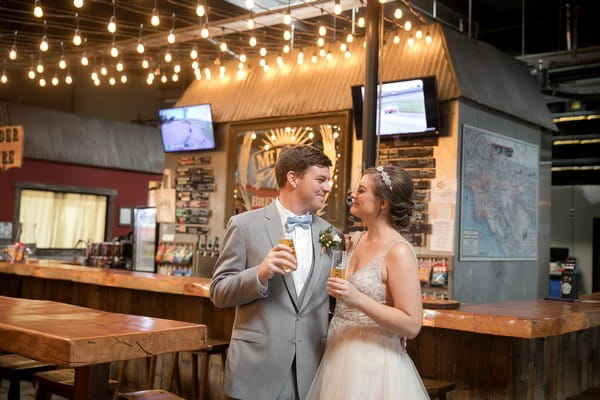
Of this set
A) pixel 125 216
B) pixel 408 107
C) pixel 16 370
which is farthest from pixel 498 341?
pixel 125 216

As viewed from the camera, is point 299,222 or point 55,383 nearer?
point 299,222

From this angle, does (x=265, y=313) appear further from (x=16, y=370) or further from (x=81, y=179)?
(x=81, y=179)

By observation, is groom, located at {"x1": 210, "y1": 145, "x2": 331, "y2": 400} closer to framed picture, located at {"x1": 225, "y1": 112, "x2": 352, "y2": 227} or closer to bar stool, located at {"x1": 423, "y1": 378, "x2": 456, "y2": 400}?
bar stool, located at {"x1": 423, "y1": 378, "x2": 456, "y2": 400}

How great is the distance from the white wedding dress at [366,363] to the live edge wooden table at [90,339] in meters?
0.51

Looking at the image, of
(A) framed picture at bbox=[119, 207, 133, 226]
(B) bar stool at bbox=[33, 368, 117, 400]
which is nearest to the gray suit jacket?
(B) bar stool at bbox=[33, 368, 117, 400]

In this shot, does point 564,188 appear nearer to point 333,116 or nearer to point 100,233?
point 333,116

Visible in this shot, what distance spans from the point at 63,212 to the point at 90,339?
11679 millimetres

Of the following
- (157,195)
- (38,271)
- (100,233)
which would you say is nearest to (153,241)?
(157,195)

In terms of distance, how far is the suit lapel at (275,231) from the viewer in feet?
8.93

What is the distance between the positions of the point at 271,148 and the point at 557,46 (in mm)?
4618

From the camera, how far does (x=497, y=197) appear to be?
6.76 meters

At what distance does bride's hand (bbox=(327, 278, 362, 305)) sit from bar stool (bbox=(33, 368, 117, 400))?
4.56 feet

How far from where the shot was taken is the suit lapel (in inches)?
107

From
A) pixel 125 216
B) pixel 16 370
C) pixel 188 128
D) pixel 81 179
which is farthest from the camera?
pixel 125 216
